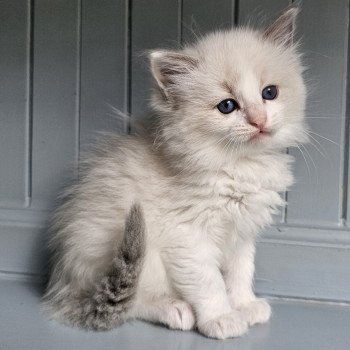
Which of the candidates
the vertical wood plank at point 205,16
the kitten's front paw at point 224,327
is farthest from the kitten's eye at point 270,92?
the kitten's front paw at point 224,327

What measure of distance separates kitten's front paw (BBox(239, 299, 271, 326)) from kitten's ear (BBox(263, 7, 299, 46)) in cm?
71

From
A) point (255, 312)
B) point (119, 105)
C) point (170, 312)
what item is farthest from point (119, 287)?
point (119, 105)

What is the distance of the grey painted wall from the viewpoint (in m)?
1.68

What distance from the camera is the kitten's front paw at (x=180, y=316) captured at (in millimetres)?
1396

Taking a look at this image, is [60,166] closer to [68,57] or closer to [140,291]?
[68,57]

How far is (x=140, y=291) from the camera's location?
142 centimetres

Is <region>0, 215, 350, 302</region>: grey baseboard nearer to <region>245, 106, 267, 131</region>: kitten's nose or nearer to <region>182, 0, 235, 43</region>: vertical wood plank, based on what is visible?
<region>245, 106, 267, 131</region>: kitten's nose

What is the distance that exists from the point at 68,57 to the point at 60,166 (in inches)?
14.4

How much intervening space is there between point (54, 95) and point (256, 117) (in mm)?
825

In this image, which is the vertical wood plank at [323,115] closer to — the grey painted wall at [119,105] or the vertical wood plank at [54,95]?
the grey painted wall at [119,105]

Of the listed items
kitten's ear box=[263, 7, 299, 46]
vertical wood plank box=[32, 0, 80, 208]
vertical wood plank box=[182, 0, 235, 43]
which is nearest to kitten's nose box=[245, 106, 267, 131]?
kitten's ear box=[263, 7, 299, 46]

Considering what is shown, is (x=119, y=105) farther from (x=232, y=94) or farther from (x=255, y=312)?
(x=255, y=312)

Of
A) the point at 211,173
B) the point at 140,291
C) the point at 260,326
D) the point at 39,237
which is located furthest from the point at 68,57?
the point at 260,326

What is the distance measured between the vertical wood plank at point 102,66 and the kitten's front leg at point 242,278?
0.55 m
